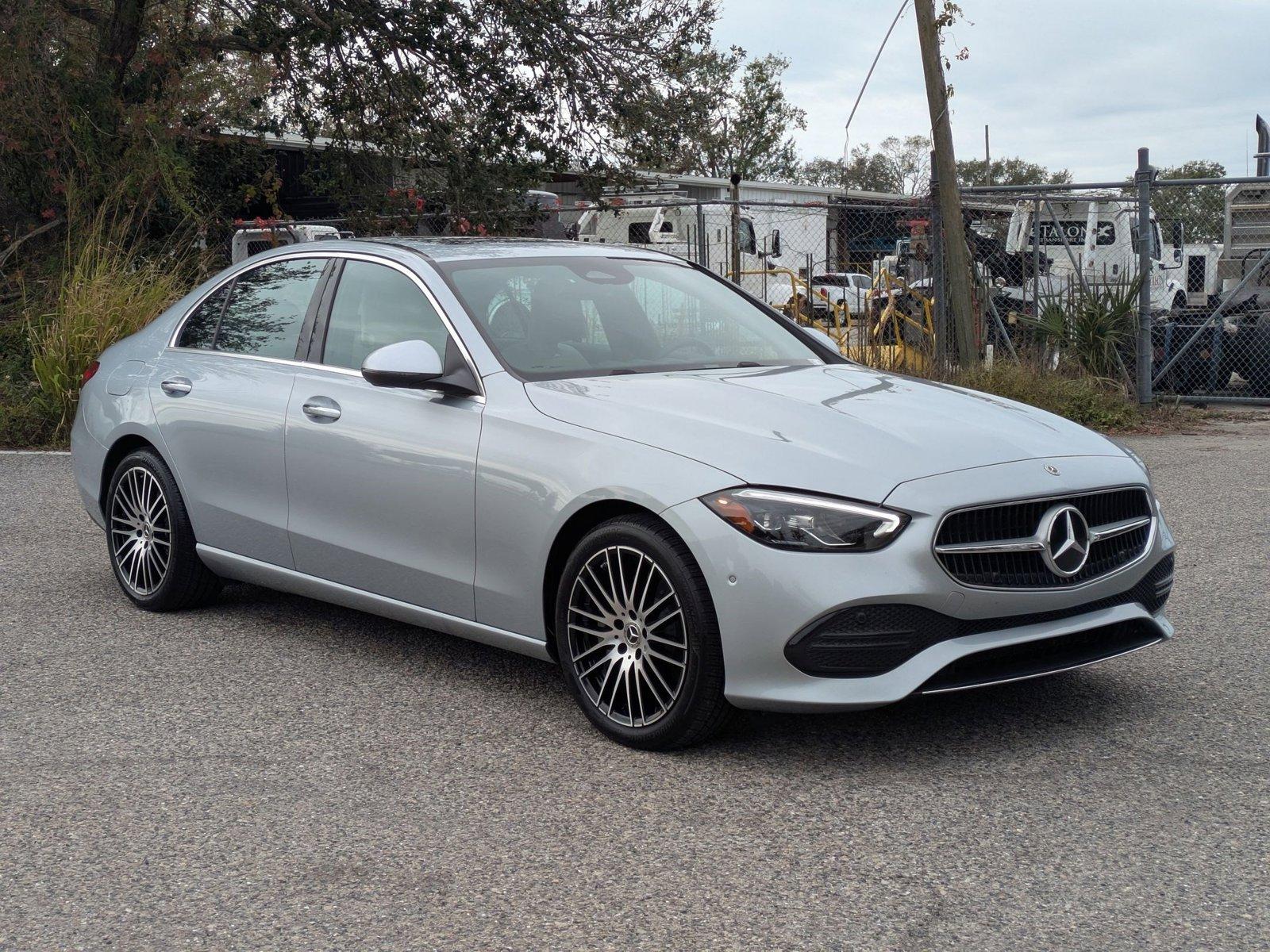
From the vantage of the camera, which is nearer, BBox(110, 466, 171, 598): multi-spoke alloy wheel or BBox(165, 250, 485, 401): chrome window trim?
BBox(165, 250, 485, 401): chrome window trim

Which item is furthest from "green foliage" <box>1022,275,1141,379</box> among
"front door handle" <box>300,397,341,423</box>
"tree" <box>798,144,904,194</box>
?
"tree" <box>798,144,904,194</box>

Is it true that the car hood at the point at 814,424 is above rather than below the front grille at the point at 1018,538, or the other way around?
above

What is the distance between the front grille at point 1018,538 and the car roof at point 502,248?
7.24ft

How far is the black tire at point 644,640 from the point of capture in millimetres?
4074

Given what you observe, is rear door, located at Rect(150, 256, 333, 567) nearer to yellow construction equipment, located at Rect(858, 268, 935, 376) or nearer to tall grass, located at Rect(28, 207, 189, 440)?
tall grass, located at Rect(28, 207, 189, 440)

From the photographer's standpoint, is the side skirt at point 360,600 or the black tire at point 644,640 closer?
the black tire at point 644,640

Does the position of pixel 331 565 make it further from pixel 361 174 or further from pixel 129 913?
pixel 361 174

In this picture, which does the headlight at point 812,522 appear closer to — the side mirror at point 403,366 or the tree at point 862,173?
the side mirror at point 403,366

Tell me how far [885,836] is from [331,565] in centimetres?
247

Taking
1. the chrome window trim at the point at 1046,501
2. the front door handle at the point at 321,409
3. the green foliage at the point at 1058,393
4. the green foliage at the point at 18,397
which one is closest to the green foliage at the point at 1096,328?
the green foliage at the point at 1058,393

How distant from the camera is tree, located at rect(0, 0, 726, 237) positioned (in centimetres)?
1462

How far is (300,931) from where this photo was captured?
317 cm

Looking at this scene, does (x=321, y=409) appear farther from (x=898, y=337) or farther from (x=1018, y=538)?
(x=898, y=337)

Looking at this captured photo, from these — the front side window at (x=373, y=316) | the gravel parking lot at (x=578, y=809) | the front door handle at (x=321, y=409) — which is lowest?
the gravel parking lot at (x=578, y=809)
